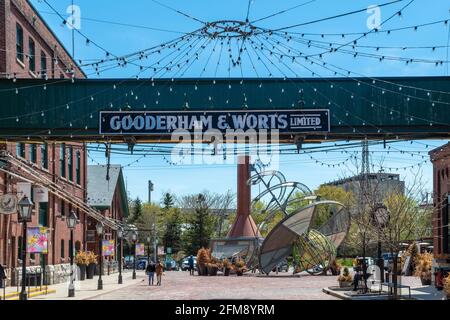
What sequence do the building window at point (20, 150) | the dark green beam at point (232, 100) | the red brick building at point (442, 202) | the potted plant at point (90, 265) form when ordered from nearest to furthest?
the dark green beam at point (232, 100) < the red brick building at point (442, 202) < the building window at point (20, 150) < the potted plant at point (90, 265)

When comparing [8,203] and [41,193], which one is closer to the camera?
[8,203]

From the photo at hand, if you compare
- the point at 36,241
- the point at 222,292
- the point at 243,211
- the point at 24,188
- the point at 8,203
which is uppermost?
the point at 24,188

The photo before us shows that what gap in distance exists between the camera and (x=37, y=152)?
3772 centimetres

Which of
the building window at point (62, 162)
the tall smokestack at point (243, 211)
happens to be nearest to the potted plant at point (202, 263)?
the tall smokestack at point (243, 211)

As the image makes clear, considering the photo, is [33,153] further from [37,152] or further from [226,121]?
[226,121]

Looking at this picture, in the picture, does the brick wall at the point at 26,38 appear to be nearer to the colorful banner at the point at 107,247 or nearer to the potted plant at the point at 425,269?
the colorful banner at the point at 107,247

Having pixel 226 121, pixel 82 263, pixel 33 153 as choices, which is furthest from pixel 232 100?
pixel 82 263

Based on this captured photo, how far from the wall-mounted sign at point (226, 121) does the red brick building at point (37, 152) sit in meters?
4.09

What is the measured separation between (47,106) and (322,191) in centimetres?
7534

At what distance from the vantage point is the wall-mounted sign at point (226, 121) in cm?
2083

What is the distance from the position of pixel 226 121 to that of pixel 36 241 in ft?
45.6

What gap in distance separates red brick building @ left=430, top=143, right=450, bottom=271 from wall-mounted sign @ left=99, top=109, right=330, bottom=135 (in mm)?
13801
